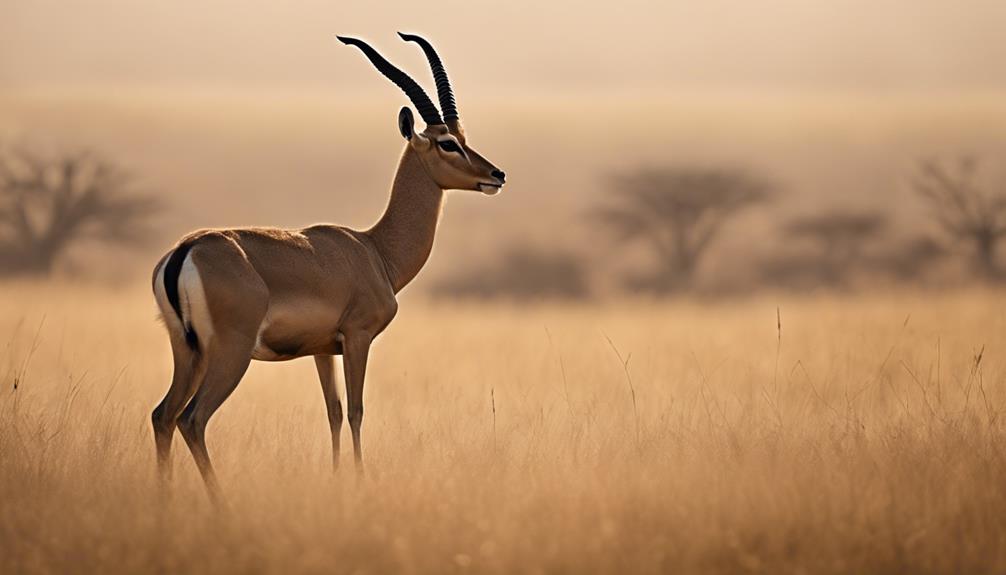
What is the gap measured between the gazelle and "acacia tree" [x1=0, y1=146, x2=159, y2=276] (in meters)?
28.4

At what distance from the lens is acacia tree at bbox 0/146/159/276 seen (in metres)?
36.8

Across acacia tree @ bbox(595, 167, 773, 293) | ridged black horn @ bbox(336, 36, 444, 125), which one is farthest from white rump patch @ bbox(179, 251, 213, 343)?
acacia tree @ bbox(595, 167, 773, 293)

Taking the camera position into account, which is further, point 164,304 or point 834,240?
point 834,240

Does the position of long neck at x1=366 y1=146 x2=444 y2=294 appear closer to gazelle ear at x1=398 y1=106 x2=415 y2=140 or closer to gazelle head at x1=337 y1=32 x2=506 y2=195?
gazelle head at x1=337 y1=32 x2=506 y2=195

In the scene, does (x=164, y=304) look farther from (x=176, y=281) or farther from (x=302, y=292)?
(x=302, y=292)

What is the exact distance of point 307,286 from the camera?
27.7ft

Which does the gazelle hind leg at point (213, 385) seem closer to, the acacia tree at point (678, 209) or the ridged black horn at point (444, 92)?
the ridged black horn at point (444, 92)

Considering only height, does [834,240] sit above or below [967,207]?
below

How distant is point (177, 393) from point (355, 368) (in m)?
1.22

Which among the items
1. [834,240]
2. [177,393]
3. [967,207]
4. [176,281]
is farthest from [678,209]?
[176,281]

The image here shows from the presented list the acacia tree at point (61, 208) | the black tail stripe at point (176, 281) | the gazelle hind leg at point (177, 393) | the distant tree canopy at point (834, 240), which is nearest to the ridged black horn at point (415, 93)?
the black tail stripe at point (176, 281)

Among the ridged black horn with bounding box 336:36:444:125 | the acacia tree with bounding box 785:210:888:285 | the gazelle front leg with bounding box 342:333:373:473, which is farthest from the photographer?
the acacia tree with bounding box 785:210:888:285

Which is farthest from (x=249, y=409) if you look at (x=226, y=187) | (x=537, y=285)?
(x=226, y=187)

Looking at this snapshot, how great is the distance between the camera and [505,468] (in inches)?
327
